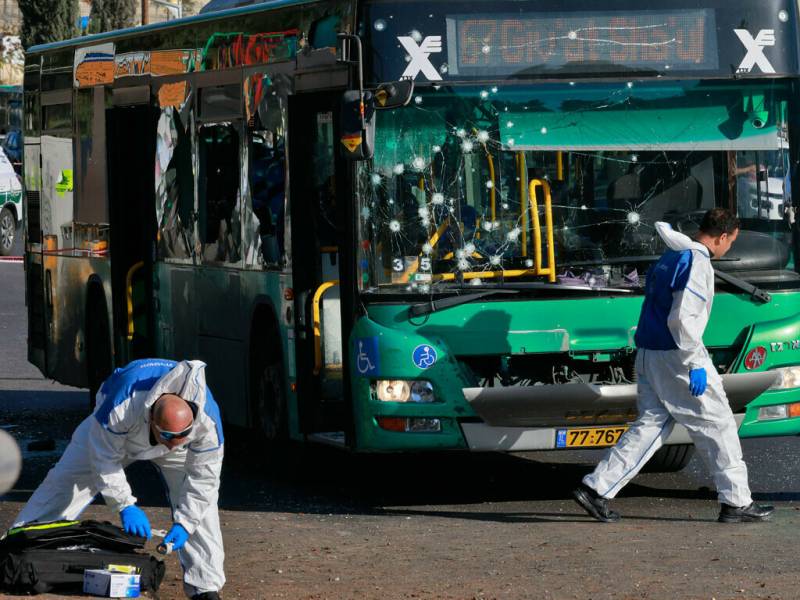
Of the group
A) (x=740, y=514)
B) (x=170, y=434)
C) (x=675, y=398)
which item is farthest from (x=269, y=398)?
(x=170, y=434)

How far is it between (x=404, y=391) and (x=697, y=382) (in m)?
1.54

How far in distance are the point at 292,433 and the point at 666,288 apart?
2714 mm

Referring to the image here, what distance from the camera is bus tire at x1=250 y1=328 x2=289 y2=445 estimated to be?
1149cm

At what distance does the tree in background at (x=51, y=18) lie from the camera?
212ft

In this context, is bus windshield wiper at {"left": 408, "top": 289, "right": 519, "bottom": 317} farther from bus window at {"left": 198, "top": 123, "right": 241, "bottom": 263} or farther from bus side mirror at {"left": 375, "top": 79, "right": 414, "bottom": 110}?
bus window at {"left": 198, "top": 123, "right": 241, "bottom": 263}

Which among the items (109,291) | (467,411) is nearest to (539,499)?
(467,411)

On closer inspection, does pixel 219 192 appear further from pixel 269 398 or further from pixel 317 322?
pixel 317 322

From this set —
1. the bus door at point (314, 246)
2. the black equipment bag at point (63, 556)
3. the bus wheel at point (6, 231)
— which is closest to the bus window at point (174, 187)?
the bus door at point (314, 246)

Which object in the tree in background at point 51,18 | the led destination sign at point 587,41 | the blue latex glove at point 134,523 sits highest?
the tree in background at point 51,18

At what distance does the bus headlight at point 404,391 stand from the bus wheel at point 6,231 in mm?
26036

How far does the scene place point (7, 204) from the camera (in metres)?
35.3

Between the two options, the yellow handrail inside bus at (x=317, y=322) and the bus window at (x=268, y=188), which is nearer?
the yellow handrail inside bus at (x=317, y=322)

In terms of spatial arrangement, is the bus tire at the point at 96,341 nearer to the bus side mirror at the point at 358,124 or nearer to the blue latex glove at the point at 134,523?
the bus side mirror at the point at 358,124

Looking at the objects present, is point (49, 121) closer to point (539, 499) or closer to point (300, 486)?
point (300, 486)
